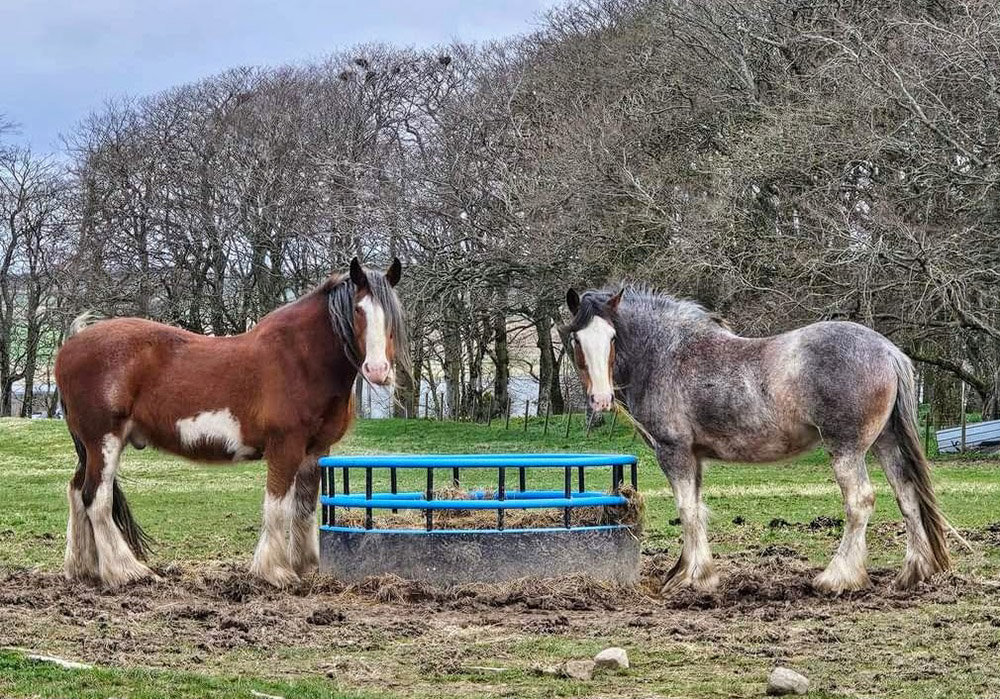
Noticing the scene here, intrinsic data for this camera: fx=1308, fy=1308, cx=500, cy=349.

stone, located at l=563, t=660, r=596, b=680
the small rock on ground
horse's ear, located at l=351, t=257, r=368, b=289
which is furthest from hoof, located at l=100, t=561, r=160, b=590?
the small rock on ground

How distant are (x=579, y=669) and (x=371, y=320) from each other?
403 cm

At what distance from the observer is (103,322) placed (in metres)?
11.1

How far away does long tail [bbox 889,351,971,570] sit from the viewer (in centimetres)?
995

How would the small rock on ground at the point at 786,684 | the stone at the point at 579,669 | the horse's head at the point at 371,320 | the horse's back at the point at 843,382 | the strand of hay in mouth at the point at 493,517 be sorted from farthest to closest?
1. the strand of hay in mouth at the point at 493,517
2. the horse's head at the point at 371,320
3. the horse's back at the point at 843,382
4. the stone at the point at 579,669
5. the small rock on ground at the point at 786,684

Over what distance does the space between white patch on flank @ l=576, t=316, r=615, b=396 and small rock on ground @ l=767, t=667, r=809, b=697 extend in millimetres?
3938

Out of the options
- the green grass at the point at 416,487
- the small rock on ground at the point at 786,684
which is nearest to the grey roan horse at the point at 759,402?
the green grass at the point at 416,487

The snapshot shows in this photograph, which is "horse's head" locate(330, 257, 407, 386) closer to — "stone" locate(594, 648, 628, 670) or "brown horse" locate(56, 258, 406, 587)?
"brown horse" locate(56, 258, 406, 587)

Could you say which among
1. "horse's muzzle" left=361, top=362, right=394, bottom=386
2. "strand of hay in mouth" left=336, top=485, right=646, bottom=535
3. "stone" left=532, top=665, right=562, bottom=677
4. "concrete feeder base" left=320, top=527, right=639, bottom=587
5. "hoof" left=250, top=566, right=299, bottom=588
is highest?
"horse's muzzle" left=361, top=362, right=394, bottom=386

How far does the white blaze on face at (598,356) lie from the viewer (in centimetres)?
1002

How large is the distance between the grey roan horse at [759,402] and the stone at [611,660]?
2.95 metres

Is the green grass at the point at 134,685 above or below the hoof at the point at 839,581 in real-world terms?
below

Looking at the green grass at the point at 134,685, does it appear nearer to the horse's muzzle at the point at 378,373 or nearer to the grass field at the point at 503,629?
the grass field at the point at 503,629

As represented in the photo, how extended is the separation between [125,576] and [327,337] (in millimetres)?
2495

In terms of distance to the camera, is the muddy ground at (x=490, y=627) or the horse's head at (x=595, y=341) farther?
the horse's head at (x=595, y=341)
